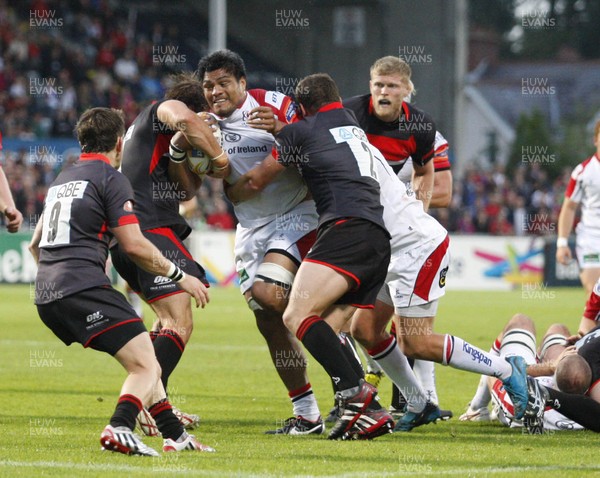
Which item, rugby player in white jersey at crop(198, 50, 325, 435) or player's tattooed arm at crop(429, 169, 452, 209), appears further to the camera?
player's tattooed arm at crop(429, 169, 452, 209)

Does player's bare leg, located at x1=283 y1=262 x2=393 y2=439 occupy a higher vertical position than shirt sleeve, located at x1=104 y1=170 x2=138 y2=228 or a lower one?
lower

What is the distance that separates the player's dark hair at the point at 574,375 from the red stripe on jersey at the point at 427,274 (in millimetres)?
957

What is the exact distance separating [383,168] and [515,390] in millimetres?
→ 1628

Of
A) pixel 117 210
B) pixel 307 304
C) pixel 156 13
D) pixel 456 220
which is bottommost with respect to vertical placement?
pixel 456 220

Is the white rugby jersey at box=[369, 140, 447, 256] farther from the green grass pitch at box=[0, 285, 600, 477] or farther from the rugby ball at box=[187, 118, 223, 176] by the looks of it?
the green grass pitch at box=[0, 285, 600, 477]

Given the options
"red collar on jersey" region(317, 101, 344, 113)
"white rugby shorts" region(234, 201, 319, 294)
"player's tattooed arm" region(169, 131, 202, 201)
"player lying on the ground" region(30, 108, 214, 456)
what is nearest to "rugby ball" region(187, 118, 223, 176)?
"player's tattooed arm" region(169, 131, 202, 201)

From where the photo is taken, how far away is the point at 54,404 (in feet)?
28.6

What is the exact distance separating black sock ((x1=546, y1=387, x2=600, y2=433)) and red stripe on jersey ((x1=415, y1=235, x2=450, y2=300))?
0.98 m

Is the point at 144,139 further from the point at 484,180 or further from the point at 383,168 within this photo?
the point at 484,180

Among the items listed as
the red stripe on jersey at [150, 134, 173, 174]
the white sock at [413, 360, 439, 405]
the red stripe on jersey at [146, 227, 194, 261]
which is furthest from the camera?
the white sock at [413, 360, 439, 405]

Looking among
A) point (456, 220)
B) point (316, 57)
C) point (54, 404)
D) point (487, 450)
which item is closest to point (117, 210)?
point (487, 450)

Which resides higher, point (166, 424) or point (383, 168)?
→ point (383, 168)

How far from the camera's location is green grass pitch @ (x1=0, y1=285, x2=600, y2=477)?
5758 millimetres

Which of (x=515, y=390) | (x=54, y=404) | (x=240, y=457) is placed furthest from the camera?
(x=54, y=404)
